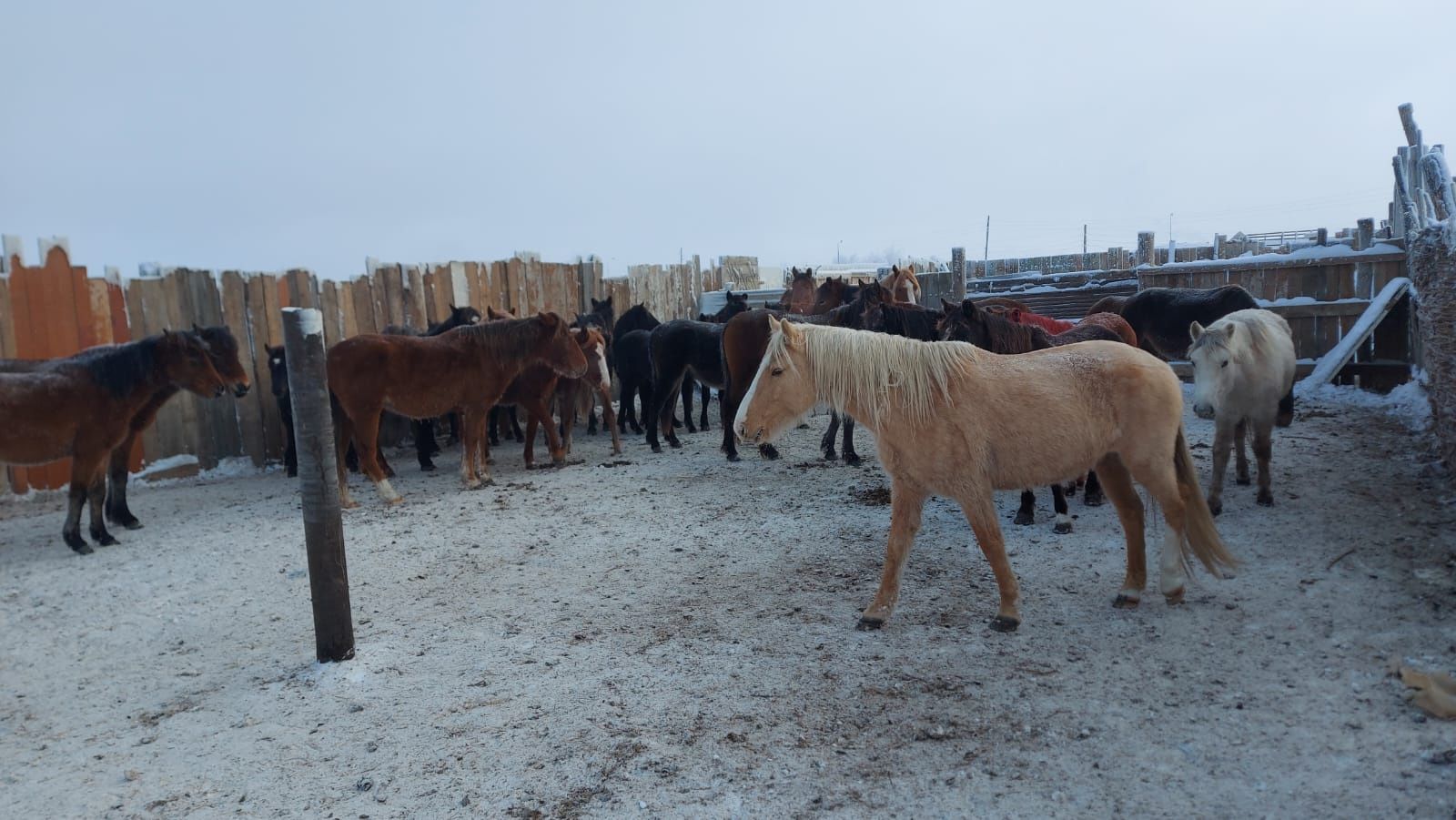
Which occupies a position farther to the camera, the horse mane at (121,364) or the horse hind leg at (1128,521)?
the horse mane at (121,364)

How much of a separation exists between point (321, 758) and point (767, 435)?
2664mm

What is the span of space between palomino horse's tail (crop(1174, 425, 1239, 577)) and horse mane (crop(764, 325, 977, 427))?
4.31ft

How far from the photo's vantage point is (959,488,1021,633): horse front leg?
13.7 feet

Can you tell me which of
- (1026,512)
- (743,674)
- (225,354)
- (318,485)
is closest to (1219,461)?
(1026,512)

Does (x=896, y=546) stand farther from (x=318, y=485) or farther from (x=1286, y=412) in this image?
(x=1286, y=412)

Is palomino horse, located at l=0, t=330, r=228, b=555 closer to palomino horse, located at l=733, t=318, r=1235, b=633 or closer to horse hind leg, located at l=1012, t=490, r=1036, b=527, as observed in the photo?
palomino horse, located at l=733, t=318, r=1235, b=633

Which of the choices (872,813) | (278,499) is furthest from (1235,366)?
(278,499)

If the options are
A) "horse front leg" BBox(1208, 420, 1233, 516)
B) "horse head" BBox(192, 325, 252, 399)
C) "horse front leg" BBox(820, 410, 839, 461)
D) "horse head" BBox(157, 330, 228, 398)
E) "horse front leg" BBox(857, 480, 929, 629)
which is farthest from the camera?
"horse front leg" BBox(820, 410, 839, 461)

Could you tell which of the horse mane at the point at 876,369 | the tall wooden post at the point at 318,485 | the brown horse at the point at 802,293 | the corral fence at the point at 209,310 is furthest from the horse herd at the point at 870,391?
the tall wooden post at the point at 318,485

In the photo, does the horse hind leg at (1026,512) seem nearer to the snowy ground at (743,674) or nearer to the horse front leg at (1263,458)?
the snowy ground at (743,674)

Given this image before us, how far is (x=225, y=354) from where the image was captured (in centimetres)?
797

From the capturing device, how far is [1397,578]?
4.45 meters

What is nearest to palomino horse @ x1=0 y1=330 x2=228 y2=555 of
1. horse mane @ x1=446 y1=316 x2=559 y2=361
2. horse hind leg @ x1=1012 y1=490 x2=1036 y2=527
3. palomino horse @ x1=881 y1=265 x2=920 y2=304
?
horse mane @ x1=446 y1=316 x2=559 y2=361

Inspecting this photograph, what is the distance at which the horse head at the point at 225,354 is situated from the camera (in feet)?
25.9
